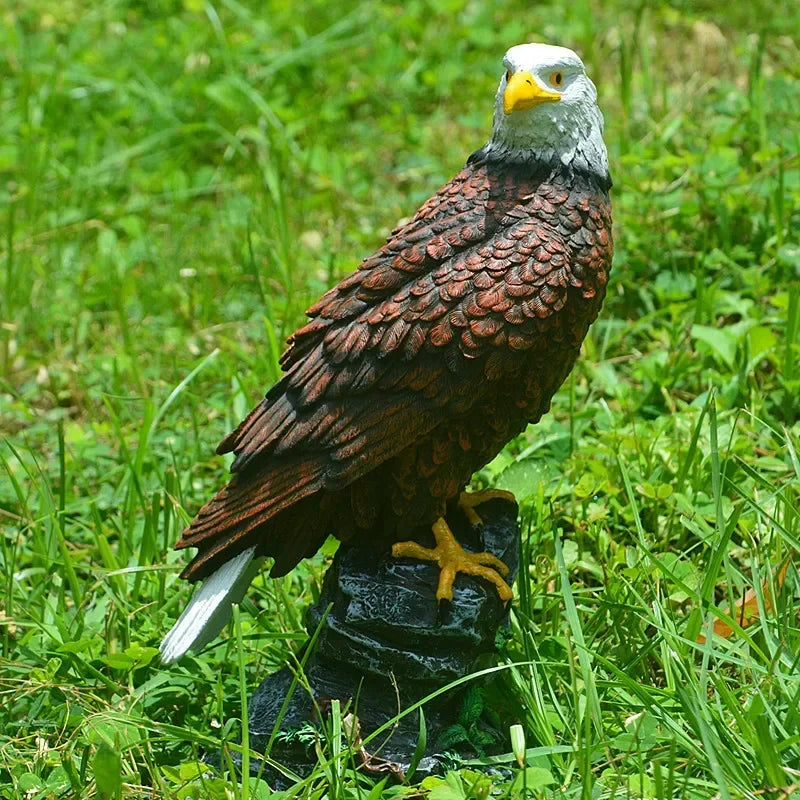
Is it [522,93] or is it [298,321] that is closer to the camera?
[522,93]

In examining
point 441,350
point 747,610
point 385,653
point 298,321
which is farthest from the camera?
point 298,321

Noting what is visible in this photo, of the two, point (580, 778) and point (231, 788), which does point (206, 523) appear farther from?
point (580, 778)

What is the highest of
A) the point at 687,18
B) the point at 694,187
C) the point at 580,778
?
the point at 687,18

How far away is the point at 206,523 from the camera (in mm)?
2465

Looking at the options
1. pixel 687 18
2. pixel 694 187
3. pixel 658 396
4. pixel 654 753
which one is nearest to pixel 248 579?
pixel 654 753

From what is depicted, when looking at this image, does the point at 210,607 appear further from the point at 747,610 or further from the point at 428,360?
the point at 747,610

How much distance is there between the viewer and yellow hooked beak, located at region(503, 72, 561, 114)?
7.25 ft

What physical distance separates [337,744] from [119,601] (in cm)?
89

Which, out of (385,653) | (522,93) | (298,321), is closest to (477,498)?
(385,653)

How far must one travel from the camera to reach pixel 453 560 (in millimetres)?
2479

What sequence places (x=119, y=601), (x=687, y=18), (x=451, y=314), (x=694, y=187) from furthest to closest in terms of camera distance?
(x=687, y=18) < (x=694, y=187) < (x=119, y=601) < (x=451, y=314)

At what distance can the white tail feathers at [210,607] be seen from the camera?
248 cm

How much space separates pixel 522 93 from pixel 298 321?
185 cm

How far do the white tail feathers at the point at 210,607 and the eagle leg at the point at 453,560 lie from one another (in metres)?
0.35
